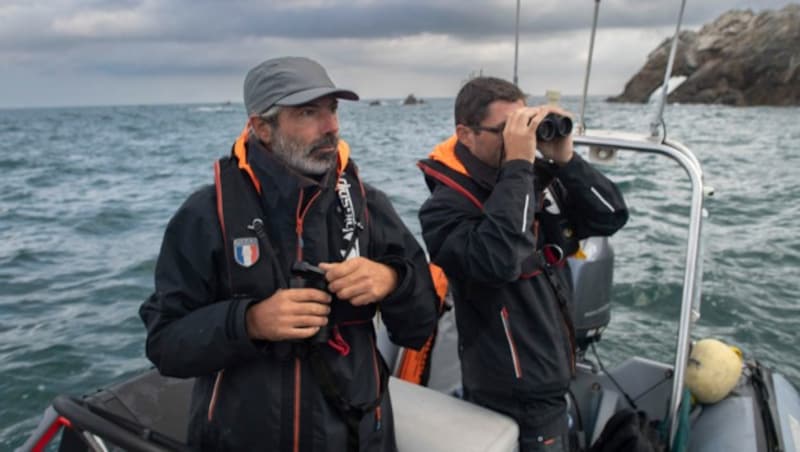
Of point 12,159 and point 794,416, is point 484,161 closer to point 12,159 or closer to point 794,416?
point 794,416

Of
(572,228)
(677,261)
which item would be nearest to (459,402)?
(572,228)

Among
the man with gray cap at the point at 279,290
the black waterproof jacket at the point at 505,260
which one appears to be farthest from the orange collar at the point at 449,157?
the man with gray cap at the point at 279,290

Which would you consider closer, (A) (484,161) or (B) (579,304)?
(A) (484,161)

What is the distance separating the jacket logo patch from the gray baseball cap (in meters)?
0.34

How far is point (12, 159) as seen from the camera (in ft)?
66.6

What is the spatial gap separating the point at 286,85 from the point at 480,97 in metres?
0.73

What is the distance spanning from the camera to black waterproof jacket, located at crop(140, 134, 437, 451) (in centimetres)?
143

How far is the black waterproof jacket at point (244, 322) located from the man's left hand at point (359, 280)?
5 cm

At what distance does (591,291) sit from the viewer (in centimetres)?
346

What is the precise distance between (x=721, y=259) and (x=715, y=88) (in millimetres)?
54120

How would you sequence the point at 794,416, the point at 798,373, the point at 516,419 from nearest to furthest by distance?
the point at 516,419 < the point at 794,416 < the point at 798,373

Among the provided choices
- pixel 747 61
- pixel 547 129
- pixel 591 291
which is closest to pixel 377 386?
pixel 547 129

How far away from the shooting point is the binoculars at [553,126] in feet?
6.41

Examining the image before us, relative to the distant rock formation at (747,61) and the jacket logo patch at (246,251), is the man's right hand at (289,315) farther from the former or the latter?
the distant rock formation at (747,61)
